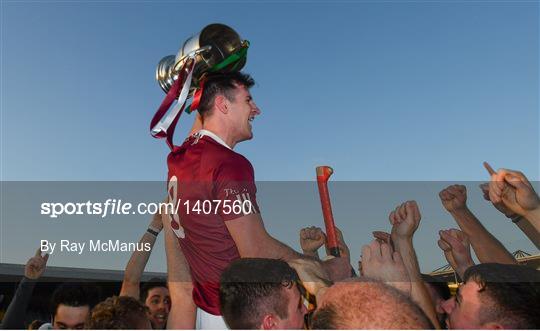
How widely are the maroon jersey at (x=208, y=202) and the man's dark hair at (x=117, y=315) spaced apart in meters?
0.32

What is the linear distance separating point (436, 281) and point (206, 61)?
1.26 metres

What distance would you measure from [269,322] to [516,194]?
800mm

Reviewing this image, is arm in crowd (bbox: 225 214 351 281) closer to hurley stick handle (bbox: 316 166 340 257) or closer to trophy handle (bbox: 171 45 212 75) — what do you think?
hurley stick handle (bbox: 316 166 340 257)

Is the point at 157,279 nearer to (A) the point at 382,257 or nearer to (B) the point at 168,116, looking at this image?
(B) the point at 168,116

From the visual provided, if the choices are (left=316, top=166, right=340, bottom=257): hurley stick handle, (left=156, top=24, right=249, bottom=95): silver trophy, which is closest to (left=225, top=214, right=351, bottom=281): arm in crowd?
(left=316, top=166, right=340, bottom=257): hurley stick handle

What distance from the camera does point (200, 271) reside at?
1.96 meters

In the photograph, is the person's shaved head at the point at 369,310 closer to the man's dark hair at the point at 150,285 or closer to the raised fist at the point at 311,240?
the raised fist at the point at 311,240

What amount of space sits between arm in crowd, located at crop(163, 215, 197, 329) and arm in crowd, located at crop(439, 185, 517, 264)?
989 millimetres

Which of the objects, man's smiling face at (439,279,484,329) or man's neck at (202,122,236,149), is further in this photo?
man's neck at (202,122,236,149)

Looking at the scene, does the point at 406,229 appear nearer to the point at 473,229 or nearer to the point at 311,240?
the point at 473,229

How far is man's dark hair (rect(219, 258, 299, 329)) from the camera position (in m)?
1.21

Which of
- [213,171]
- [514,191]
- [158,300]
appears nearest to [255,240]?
[213,171]

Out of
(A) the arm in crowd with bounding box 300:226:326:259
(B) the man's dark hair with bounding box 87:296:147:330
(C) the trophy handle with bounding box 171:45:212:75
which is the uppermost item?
(C) the trophy handle with bounding box 171:45:212:75

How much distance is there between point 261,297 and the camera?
1217 mm
